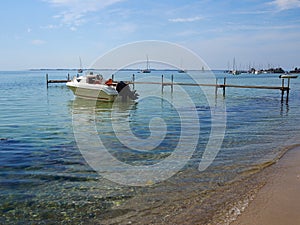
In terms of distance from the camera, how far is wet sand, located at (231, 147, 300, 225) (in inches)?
180

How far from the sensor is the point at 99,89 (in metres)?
27.2

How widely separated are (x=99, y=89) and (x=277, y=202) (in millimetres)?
23396

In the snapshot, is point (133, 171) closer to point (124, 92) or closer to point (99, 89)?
point (99, 89)

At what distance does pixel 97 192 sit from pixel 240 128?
966cm

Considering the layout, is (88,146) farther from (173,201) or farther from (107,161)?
(173,201)

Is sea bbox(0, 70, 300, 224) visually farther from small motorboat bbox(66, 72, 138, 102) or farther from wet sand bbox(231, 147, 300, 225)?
small motorboat bbox(66, 72, 138, 102)

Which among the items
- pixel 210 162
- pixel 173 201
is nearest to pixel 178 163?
pixel 210 162

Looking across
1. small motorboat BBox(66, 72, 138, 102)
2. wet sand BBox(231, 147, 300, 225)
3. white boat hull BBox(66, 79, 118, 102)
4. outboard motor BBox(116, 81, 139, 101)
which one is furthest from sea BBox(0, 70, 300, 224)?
outboard motor BBox(116, 81, 139, 101)

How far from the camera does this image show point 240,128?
1412 cm

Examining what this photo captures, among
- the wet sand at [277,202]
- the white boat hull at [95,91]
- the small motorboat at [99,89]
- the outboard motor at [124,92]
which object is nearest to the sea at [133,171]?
the wet sand at [277,202]

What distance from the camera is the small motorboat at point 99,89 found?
26.9m

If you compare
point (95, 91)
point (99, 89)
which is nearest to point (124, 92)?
point (99, 89)

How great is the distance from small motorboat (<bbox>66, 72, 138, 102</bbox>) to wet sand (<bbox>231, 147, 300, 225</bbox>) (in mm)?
20979

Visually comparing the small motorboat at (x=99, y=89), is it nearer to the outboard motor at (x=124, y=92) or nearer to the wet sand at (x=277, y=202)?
the outboard motor at (x=124, y=92)
